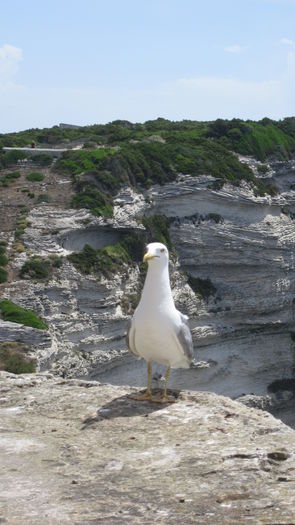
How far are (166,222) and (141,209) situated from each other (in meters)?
2.48

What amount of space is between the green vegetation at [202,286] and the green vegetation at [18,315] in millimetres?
17526

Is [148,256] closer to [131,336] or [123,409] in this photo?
[131,336]

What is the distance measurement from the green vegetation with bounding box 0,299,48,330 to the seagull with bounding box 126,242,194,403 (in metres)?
24.1

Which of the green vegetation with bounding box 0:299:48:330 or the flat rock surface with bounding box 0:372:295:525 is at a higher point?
the flat rock surface with bounding box 0:372:295:525

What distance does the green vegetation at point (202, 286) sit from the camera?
2121 inches

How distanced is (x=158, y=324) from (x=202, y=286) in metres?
42.7

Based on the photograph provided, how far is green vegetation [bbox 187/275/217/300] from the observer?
177ft

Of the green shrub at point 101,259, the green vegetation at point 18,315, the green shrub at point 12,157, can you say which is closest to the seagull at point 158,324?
the green vegetation at point 18,315

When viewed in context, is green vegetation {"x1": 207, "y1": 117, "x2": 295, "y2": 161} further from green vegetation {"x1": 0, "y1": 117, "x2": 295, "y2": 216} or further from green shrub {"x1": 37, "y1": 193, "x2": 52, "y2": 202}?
green shrub {"x1": 37, "y1": 193, "x2": 52, "y2": 202}

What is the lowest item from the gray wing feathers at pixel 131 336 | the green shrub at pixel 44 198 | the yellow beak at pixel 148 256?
the gray wing feathers at pixel 131 336

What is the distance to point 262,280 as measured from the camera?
186 ft

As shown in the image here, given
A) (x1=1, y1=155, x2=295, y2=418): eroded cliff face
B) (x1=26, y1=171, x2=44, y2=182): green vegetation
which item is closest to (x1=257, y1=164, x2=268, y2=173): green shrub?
(x1=1, y1=155, x2=295, y2=418): eroded cliff face

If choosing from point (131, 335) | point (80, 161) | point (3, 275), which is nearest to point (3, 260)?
point (3, 275)

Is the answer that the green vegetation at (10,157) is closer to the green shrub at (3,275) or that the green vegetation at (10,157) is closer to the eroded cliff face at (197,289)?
the eroded cliff face at (197,289)
